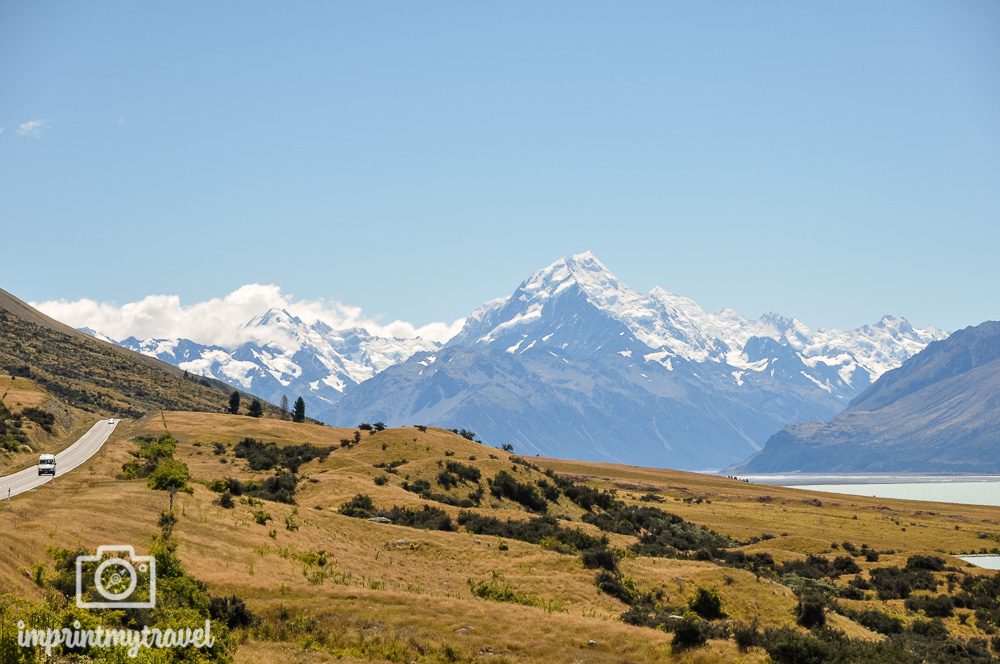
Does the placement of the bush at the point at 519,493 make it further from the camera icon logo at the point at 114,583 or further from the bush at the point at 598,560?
the camera icon logo at the point at 114,583

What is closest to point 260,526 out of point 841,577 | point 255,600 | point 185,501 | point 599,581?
point 185,501

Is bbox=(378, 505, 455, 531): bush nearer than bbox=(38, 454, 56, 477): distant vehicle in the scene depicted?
No

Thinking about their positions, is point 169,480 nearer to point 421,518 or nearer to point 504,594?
point 421,518

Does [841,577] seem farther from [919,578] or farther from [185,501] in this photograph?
[185,501]

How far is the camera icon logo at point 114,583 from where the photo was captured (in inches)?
1214

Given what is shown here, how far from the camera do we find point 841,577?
247ft

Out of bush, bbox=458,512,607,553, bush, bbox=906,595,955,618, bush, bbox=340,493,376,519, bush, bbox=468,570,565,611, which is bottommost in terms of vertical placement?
bush, bbox=906,595,955,618

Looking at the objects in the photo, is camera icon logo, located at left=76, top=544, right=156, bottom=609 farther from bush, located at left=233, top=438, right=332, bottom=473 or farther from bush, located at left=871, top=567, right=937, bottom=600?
bush, located at left=233, top=438, right=332, bottom=473

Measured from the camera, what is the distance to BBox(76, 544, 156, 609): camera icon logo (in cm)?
3083

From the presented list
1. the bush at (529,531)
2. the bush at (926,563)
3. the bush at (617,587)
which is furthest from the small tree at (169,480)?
the bush at (926,563)

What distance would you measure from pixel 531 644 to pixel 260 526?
23.0 metres

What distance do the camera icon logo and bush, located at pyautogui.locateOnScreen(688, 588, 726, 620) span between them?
3031cm
